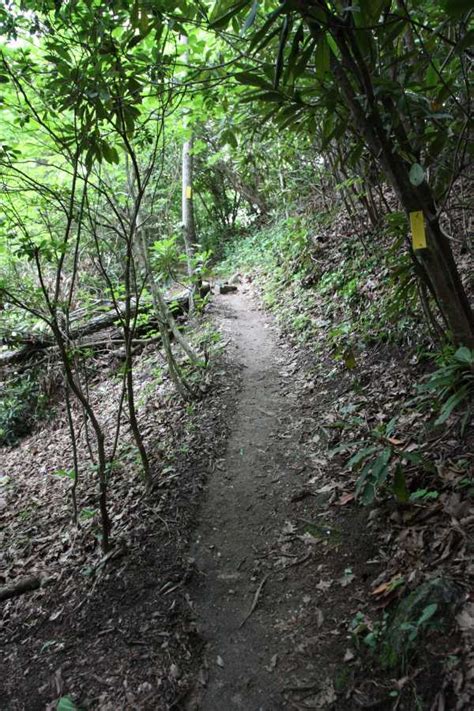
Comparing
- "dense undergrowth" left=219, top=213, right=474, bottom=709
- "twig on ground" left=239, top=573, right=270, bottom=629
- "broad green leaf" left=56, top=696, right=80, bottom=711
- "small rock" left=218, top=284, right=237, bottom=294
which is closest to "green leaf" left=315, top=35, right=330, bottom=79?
"dense undergrowth" left=219, top=213, right=474, bottom=709

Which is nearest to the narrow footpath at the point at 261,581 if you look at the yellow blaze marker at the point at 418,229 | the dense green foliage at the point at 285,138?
the dense green foliage at the point at 285,138

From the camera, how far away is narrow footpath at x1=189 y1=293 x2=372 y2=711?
7.14 feet

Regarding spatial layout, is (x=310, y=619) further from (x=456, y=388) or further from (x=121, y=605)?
(x=456, y=388)

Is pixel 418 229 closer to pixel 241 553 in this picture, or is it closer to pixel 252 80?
pixel 252 80

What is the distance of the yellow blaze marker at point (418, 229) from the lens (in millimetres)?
2303

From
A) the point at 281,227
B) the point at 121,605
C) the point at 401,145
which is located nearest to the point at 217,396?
the point at 121,605

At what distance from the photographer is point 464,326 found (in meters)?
2.59

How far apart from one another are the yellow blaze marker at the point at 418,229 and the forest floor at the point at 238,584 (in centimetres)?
140

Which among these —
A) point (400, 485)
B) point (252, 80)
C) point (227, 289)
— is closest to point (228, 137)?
point (252, 80)

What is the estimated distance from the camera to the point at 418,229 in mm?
2328

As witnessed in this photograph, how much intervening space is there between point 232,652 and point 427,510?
1344mm

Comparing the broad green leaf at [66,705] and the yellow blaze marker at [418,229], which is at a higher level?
the yellow blaze marker at [418,229]

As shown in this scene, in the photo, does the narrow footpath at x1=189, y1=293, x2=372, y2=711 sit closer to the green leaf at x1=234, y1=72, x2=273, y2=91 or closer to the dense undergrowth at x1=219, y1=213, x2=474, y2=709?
the dense undergrowth at x1=219, y1=213, x2=474, y2=709

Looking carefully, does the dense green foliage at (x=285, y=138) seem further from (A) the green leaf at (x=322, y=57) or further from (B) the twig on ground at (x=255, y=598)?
(B) the twig on ground at (x=255, y=598)
